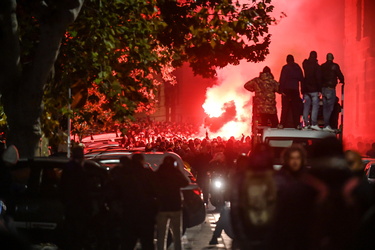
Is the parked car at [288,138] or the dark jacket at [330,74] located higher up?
the dark jacket at [330,74]

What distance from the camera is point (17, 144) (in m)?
16.3

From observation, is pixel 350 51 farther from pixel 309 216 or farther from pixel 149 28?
pixel 309 216

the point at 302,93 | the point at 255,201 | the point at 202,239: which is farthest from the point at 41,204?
the point at 302,93

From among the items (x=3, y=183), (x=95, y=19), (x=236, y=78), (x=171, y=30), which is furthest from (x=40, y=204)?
(x=236, y=78)

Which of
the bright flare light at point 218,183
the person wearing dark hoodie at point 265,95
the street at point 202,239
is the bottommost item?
the street at point 202,239

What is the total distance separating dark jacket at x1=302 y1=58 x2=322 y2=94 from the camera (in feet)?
59.4

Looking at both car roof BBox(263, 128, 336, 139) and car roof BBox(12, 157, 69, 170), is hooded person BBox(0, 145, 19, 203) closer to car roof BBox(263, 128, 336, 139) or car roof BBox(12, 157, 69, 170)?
car roof BBox(12, 157, 69, 170)

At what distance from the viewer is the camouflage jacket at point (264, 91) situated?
62.8 ft

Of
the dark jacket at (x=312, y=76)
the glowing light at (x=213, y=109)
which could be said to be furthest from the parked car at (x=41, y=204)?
the glowing light at (x=213, y=109)

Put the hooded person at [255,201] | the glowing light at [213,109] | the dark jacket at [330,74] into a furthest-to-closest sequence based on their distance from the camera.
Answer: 1. the glowing light at [213,109]
2. the dark jacket at [330,74]
3. the hooded person at [255,201]

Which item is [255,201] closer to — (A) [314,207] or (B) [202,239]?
(A) [314,207]

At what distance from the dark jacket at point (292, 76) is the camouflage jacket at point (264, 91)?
64 centimetres

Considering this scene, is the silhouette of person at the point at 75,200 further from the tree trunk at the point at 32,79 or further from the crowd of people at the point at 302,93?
the crowd of people at the point at 302,93

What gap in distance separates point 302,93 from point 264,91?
3.05 ft
